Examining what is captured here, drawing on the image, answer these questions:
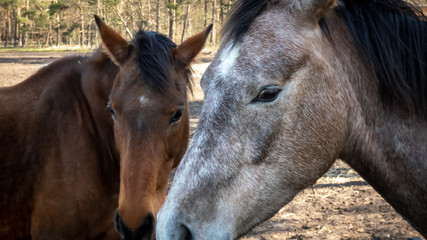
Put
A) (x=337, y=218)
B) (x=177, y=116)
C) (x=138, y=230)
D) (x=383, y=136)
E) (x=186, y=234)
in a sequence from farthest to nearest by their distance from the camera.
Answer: (x=337, y=218) < (x=177, y=116) < (x=138, y=230) < (x=383, y=136) < (x=186, y=234)

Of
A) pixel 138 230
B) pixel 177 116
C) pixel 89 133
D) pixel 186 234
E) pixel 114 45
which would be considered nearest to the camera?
pixel 186 234

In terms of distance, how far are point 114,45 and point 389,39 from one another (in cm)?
198

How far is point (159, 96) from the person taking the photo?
2572 millimetres

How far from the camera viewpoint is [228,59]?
1.60 meters

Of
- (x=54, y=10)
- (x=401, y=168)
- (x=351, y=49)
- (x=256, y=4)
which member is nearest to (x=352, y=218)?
(x=401, y=168)

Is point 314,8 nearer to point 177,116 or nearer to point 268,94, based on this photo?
point 268,94

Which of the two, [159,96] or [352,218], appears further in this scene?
[352,218]

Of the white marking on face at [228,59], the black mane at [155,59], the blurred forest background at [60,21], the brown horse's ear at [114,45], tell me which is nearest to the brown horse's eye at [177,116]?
the black mane at [155,59]

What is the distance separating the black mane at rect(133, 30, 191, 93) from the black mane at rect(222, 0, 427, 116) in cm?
97

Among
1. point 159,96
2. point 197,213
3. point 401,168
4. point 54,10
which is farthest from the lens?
point 54,10

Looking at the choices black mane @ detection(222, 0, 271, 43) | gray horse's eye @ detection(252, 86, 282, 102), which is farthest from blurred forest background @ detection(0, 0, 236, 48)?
gray horse's eye @ detection(252, 86, 282, 102)

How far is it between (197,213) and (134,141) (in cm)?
107

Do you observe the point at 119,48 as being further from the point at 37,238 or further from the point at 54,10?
the point at 54,10

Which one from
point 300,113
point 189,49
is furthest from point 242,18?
point 189,49
